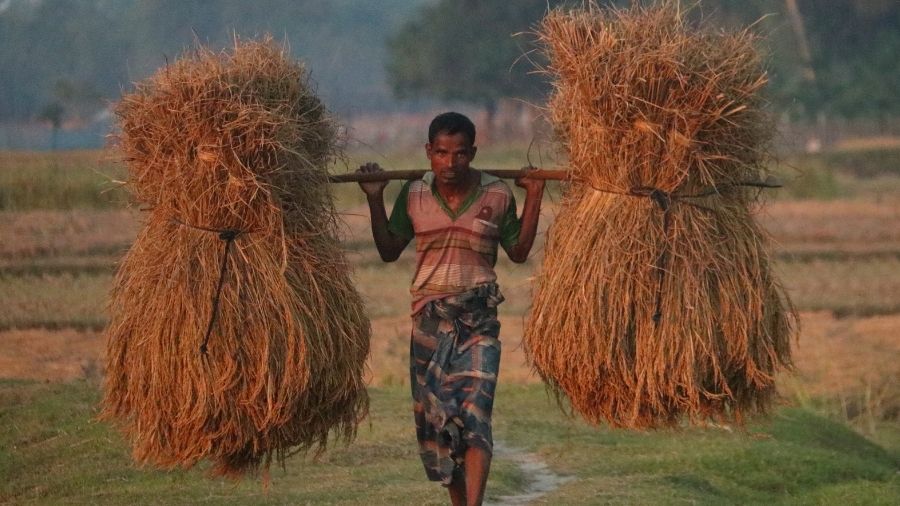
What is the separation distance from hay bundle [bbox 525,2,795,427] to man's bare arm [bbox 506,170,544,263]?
17cm

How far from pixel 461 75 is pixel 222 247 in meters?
41.9

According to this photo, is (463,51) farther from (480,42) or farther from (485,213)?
(485,213)

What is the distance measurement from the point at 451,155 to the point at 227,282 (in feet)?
3.30

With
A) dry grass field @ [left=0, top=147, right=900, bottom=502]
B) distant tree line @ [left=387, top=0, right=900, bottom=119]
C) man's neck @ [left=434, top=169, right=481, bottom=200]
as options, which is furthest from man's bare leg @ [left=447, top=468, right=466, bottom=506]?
distant tree line @ [left=387, top=0, right=900, bottom=119]

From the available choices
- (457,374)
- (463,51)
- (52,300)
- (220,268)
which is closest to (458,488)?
(457,374)

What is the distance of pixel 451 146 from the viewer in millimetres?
6262

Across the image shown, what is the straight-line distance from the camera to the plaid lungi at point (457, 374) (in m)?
6.33

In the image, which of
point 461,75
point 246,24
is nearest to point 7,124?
point 461,75

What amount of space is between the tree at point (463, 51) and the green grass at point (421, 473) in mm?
31270

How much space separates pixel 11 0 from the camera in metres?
23.1

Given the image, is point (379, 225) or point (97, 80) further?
point (97, 80)

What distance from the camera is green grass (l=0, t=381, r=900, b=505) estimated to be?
852 cm

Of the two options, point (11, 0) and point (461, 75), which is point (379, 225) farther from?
point (461, 75)

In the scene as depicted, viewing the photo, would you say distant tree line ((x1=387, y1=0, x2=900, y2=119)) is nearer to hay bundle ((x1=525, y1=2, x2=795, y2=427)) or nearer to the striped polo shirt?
hay bundle ((x1=525, y1=2, x2=795, y2=427))
